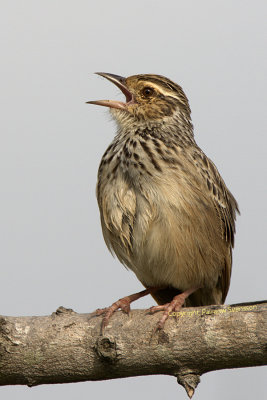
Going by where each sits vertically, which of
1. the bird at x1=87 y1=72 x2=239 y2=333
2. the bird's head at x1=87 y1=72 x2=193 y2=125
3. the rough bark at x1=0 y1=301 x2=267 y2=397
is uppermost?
the bird's head at x1=87 y1=72 x2=193 y2=125

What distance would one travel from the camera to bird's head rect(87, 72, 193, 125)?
238 inches

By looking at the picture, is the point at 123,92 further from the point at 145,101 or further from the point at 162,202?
the point at 162,202

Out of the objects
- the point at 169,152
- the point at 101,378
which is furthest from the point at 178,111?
the point at 101,378

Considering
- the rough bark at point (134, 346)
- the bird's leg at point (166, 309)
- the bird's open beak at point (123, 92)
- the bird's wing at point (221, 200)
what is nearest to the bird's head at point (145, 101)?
the bird's open beak at point (123, 92)

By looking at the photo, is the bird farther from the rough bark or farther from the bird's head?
the rough bark

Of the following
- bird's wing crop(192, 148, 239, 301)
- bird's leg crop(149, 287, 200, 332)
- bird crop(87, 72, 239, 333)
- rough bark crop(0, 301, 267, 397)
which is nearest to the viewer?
rough bark crop(0, 301, 267, 397)

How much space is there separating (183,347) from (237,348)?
0.36 meters

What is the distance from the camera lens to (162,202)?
5.18m

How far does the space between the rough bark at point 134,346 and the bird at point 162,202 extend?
1.47 feet

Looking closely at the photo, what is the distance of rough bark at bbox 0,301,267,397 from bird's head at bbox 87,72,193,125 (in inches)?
91.6

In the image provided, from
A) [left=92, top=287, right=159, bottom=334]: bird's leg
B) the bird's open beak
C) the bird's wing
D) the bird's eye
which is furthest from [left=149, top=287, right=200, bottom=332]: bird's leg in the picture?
the bird's eye

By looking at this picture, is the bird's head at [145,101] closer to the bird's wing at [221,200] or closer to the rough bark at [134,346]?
the bird's wing at [221,200]

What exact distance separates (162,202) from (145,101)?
4.49 feet

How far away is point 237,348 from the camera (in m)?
3.85
